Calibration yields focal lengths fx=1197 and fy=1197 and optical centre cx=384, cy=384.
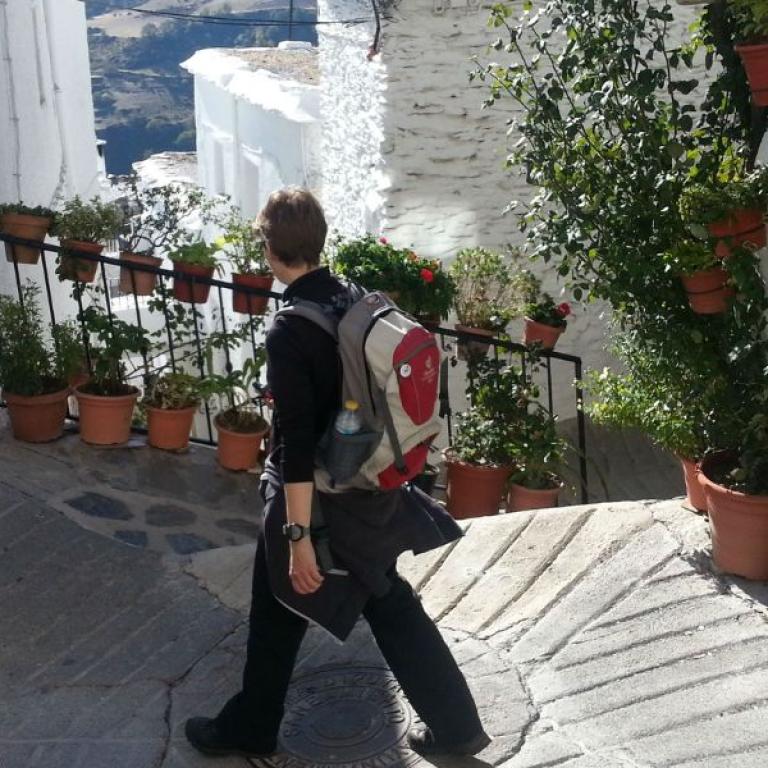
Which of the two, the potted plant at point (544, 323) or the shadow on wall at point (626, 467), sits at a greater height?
the potted plant at point (544, 323)

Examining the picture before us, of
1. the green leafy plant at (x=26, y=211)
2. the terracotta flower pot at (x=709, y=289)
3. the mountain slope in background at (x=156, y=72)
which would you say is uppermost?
the terracotta flower pot at (x=709, y=289)

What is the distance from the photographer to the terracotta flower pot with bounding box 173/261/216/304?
6414 millimetres

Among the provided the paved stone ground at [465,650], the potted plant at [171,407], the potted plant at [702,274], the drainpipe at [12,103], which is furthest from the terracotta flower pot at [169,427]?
the drainpipe at [12,103]

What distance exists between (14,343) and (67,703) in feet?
8.33

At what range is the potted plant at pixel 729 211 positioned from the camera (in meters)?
3.91

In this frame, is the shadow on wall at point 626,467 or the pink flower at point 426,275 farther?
the shadow on wall at point 626,467

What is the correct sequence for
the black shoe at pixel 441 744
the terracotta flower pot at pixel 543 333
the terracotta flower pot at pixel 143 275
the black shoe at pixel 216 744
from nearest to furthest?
the black shoe at pixel 441 744
the black shoe at pixel 216 744
the terracotta flower pot at pixel 143 275
the terracotta flower pot at pixel 543 333

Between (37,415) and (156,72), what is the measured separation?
27.2 m

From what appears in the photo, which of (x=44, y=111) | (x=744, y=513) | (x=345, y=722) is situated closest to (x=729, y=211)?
(x=744, y=513)

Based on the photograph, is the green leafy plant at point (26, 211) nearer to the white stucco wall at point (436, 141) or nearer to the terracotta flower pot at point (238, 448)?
the terracotta flower pot at point (238, 448)

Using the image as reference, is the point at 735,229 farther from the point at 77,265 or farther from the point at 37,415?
the point at 77,265

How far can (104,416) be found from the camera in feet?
19.7

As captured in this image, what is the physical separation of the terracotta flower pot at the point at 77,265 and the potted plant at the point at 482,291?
7.07 ft

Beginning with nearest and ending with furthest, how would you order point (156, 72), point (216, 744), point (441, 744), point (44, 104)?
point (441, 744)
point (216, 744)
point (44, 104)
point (156, 72)
